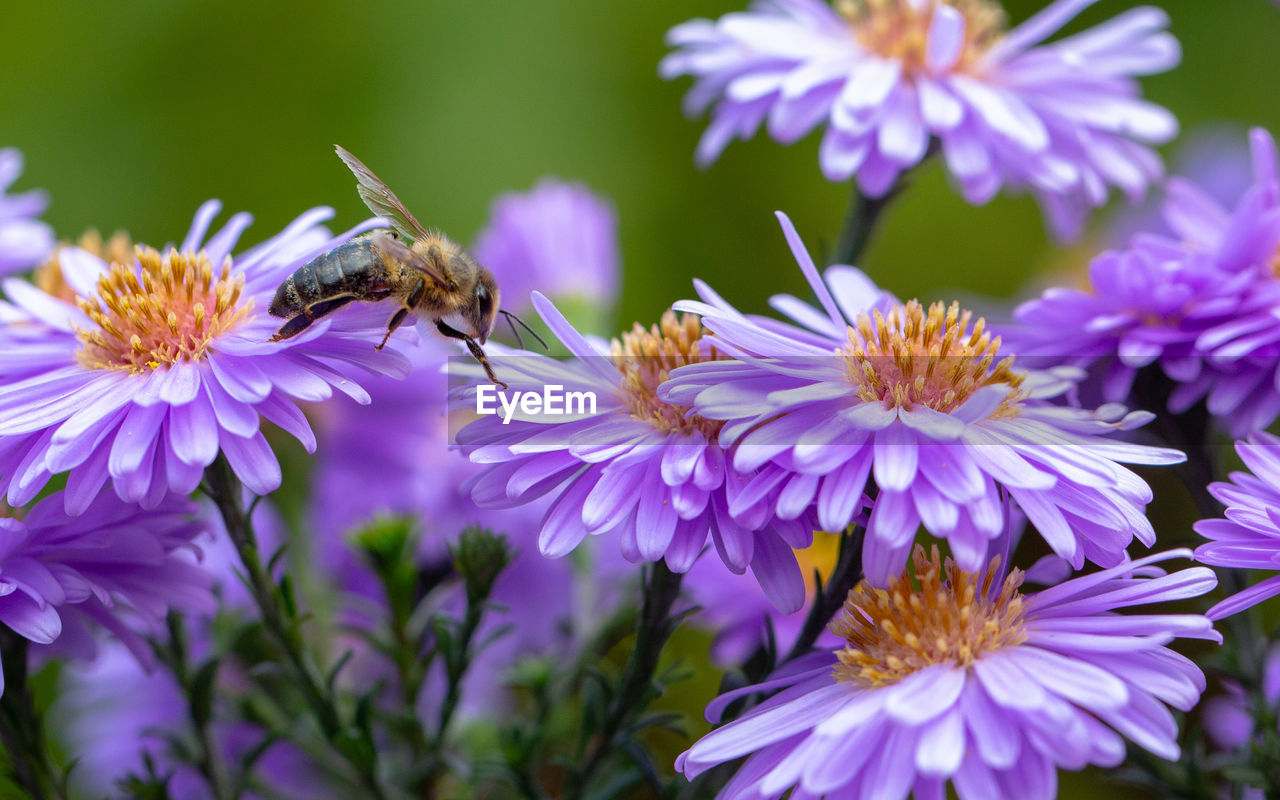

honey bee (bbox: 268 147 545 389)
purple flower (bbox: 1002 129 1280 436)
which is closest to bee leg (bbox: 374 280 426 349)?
honey bee (bbox: 268 147 545 389)

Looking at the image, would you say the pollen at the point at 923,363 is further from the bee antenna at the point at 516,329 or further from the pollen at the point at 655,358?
the bee antenna at the point at 516,329

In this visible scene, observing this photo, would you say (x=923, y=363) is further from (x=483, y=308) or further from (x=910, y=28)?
(x=910, y=28)

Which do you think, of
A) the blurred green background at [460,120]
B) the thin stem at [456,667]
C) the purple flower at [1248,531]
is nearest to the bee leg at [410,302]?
the thin stem at [456,667]

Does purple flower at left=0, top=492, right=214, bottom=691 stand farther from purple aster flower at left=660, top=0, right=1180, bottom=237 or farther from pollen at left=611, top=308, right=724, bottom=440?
purple aster flower at left=660, top=0, right=1180, bottom=237

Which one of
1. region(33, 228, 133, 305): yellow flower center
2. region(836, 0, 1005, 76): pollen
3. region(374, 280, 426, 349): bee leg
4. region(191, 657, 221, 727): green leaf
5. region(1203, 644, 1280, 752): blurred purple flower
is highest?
region(33, 228, 133, 305): yellow flower center

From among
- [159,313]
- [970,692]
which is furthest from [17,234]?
[970,692]

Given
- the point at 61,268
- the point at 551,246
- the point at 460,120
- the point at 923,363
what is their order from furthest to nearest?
the point at 460,120
the point at 551,246
the point at 61,268
the point at 923,363
